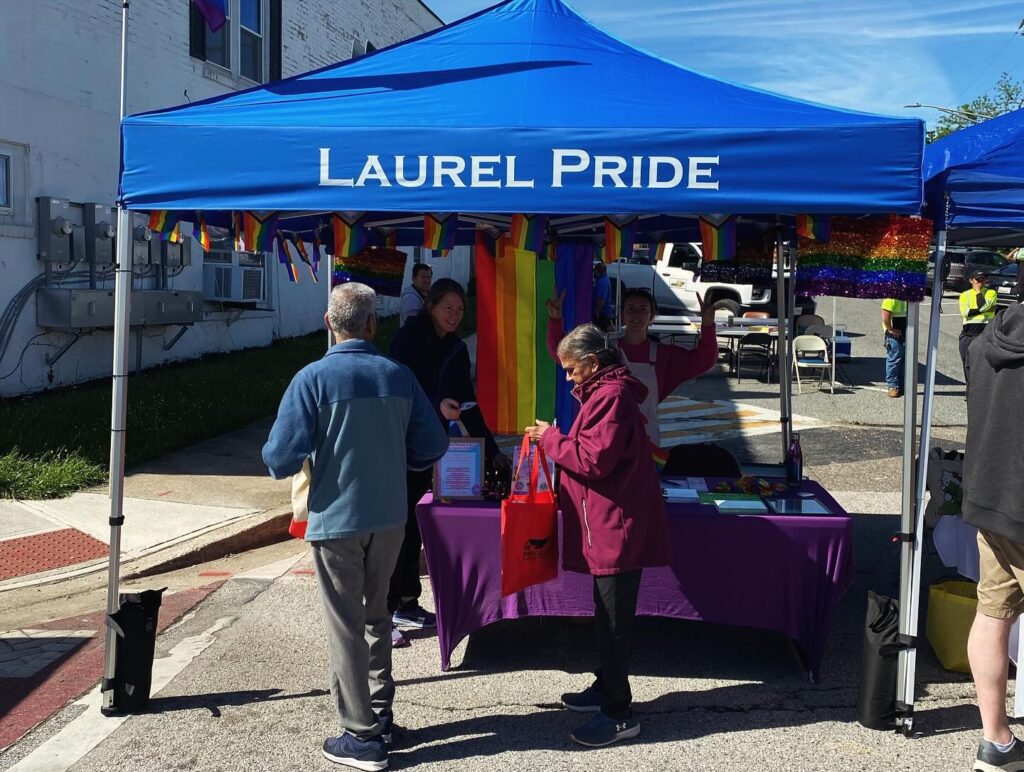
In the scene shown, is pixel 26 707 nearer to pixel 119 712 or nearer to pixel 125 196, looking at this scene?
pixel 119 712

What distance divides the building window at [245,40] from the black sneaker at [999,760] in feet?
43.3

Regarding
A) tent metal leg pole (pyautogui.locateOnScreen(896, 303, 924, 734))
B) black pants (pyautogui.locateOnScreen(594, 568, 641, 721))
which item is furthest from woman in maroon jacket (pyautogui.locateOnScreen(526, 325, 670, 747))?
tent metal leg pole (pyautogui.locateOnScreen(896, 303, 924, 734))

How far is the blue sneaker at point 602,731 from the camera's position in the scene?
411 centimetres

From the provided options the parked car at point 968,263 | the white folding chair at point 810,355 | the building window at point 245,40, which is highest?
the building window at point 245,40

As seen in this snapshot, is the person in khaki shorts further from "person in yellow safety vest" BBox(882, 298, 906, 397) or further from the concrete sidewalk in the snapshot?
"person in yellow safety vest" BBox(882, 298, 906, 397)

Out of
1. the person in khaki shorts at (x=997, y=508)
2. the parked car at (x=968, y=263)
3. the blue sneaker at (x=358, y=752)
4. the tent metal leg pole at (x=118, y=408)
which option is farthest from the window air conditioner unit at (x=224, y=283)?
the parked car at (x=968, y=263)

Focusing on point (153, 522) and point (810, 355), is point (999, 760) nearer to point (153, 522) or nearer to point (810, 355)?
point (153, 522)

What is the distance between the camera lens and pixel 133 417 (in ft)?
33.3

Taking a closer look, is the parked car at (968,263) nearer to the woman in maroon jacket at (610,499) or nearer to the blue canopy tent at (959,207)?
the blue canopy tent at (959,207)

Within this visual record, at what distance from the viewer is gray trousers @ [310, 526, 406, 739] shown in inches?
151

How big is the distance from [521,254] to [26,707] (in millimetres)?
3917

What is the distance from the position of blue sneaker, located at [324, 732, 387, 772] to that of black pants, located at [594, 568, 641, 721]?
3.16 feet

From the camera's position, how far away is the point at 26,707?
454cm

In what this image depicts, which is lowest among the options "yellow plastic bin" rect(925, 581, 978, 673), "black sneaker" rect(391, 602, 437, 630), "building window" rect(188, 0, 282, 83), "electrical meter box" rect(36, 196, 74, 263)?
"black sneaker" rect(391, 602, 437, 630)
